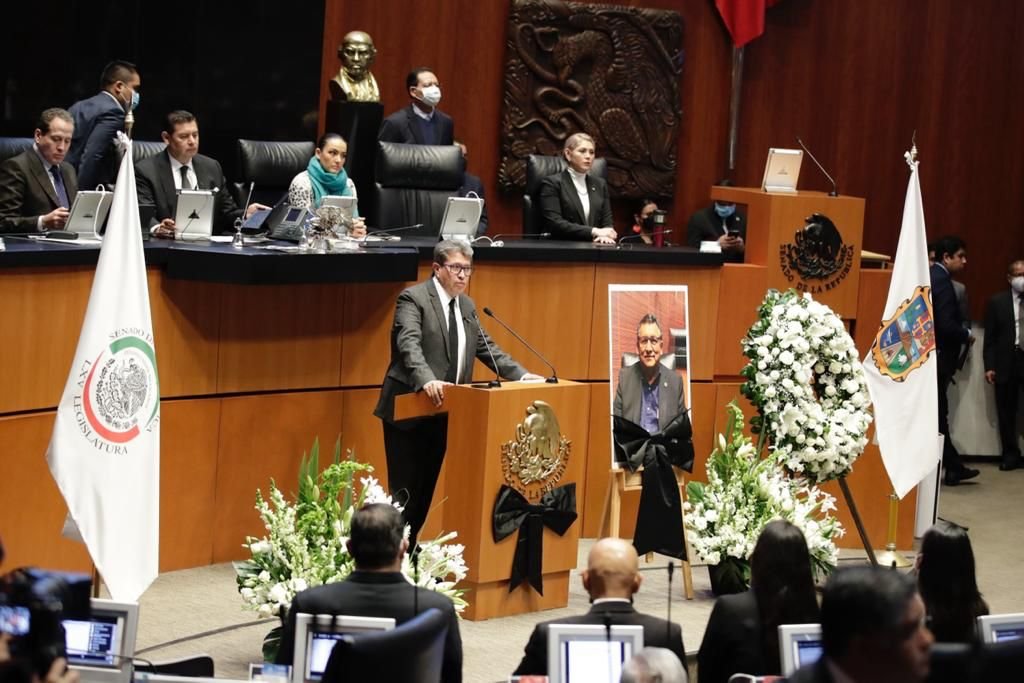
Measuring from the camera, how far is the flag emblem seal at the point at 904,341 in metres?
8.66

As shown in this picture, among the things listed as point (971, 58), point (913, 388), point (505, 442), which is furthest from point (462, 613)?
point (971, 58)

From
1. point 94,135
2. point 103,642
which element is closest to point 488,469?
point 94,135

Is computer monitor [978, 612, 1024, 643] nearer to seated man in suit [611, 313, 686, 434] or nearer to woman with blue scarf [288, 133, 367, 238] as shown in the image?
seated man in suit [611, 313, 686, 434]

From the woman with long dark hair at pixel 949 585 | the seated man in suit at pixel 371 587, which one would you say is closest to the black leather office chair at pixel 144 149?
the seated man in suit at pixel 371 587

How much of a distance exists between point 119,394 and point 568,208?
3884mm

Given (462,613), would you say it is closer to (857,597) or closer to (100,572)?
(100,572)

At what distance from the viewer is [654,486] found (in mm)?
7809

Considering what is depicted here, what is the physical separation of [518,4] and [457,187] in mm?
2442

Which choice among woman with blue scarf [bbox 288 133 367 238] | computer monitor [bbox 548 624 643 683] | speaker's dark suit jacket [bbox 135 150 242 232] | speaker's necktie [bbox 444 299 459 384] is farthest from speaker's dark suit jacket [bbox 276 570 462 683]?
woman with blue scarf [bbox 288 133 367 238]

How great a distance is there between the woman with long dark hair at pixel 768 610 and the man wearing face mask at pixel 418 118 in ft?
18.4

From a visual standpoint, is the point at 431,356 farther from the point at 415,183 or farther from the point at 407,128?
the point at 407,128

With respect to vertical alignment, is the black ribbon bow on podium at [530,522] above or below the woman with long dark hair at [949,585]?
below

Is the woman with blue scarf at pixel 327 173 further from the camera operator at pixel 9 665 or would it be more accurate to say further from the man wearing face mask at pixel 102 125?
the camera operator at pixel 9 665

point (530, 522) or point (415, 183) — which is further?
point (415, 183)
